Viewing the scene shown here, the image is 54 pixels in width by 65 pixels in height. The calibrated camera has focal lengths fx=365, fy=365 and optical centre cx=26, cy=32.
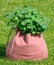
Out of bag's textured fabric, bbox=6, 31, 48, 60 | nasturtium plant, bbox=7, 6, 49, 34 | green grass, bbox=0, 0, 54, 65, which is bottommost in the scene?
green grass, bbox=0, 0, 54, 65

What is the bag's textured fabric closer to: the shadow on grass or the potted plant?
the potted plant

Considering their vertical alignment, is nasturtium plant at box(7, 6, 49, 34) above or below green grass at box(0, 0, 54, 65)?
above

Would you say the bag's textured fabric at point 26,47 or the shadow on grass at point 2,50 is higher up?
the bag's textured fabric at point 26,47

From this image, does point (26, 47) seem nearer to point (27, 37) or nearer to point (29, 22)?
point (27, 37)

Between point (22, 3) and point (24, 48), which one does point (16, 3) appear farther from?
point (24, 48)

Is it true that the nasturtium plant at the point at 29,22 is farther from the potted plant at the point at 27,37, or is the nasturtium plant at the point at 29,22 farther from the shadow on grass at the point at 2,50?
the shadow on grass at the point at 2,50

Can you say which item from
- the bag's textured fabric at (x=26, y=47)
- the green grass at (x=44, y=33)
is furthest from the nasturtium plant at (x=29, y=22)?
the green grass at (x=44, y=33)

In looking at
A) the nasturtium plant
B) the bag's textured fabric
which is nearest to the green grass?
the bag's textured fabric

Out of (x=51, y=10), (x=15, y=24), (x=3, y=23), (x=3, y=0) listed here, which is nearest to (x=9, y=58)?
(x=15, y=24)

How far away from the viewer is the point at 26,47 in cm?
678

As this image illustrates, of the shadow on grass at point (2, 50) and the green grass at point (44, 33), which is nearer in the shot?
the green grass at point (44, 33)

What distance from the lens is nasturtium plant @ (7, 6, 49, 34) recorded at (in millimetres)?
6777

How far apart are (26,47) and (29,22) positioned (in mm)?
467

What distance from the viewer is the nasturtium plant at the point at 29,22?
6777 millimetres
